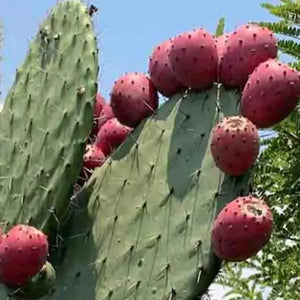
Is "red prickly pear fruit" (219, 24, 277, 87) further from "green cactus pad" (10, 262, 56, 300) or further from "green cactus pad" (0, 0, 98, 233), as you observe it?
"green cactus pad" (10, 262, 56, 300)

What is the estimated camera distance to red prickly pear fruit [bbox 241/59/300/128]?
3.22 meters

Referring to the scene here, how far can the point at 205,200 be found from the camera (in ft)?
10.5

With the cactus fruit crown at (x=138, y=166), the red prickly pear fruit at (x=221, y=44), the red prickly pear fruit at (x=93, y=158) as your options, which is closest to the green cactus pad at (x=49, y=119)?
the cactus fruit crown at (x=138, y=166)

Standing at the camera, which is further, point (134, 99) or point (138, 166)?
point (134, 99)

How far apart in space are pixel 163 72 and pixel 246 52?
40 cm

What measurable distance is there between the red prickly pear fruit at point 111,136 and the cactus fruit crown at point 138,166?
8 centimetres

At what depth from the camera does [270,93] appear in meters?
3.24

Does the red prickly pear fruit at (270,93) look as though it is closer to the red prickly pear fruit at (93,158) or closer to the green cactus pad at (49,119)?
the green cactus pad at (49,119)

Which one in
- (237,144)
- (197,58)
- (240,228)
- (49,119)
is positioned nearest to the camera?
(240,228)

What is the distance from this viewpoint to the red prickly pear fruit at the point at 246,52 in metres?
3.38

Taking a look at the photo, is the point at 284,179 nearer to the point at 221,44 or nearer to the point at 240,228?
the point at 221,44

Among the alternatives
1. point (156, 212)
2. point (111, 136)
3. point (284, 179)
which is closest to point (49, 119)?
point (111, 136)

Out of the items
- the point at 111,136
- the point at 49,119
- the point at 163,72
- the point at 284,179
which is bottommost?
the point at 284,179

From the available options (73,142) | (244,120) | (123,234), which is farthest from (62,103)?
(244,120)
